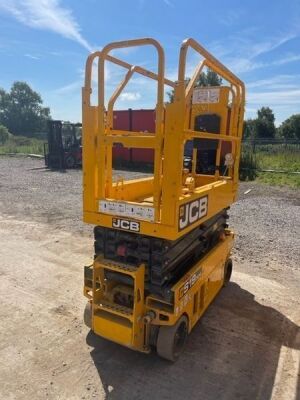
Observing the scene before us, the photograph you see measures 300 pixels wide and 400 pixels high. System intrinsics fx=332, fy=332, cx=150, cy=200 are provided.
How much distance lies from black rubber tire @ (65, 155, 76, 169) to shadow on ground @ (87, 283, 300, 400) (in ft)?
51.9

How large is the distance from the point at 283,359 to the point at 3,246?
503cm

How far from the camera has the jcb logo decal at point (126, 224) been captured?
2.93 metres

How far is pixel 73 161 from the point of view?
18891mm

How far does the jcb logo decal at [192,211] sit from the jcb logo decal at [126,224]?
1.29 ft

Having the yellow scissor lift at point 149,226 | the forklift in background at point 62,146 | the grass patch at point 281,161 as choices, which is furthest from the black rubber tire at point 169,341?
the forklift in background at point 62,146

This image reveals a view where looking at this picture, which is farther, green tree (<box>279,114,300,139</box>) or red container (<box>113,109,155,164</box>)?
green tree (<box>279,114,300,139</box>)

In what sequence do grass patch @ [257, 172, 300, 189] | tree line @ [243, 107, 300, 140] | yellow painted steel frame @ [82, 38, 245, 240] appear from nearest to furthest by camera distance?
yellow painted steel frame @ [82, 38, 245, 240] → grass patch @ [257, 172, 300, 189] → tree line @ [243, 107, 300, 140]

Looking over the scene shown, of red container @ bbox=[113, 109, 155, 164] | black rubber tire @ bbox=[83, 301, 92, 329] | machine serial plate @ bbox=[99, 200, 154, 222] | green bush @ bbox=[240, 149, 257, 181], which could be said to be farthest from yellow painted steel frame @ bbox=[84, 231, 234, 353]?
red container @ bbox=[113, 109, 155, 164]

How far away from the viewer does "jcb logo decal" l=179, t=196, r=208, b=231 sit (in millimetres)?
2846

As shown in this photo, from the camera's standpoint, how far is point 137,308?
3047 millimetres

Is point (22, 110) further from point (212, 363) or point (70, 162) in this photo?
point (212, 363)

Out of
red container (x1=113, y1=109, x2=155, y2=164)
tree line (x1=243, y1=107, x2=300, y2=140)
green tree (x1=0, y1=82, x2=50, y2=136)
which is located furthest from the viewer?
green tree (x1=0, y1=82, x2=50, y2=136)

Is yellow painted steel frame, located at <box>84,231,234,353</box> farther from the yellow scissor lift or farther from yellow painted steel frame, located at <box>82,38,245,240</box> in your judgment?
yellow painted steel frame, located at <box>82,38,245,240</box>

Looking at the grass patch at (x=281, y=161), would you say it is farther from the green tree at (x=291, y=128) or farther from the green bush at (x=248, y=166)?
the green tree at (x=291, y=128)
